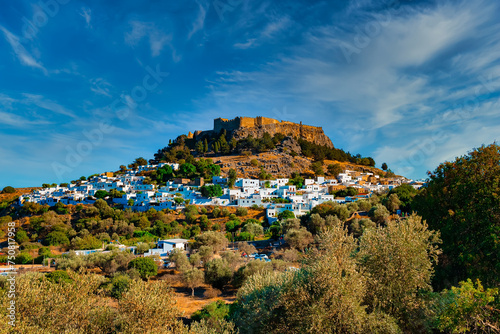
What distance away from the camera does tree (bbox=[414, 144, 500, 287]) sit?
11516mm

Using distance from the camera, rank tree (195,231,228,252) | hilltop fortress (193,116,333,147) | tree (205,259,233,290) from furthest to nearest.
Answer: hilltop fortress (193,116,333,147), tree (195,231,228,252), tree (205,259,233,290)

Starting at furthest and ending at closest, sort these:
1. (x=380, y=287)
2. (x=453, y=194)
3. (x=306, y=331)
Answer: (x=453, y=194) < (x=380, y=287) < (x=306, y=331)

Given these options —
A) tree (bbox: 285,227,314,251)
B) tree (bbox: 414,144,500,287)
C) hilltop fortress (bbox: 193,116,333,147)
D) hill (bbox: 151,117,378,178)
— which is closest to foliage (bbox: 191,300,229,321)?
tree (bbox: 414,144,500,287)

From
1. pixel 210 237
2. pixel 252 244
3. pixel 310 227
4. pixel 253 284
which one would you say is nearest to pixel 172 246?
pixel 210 237

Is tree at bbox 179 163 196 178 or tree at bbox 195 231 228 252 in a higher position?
tree at bbox 179 163 196 178

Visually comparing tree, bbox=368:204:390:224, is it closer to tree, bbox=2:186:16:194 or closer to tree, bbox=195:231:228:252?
tree, bbox=195:231:228:252

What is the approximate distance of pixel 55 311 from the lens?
30.3 feet

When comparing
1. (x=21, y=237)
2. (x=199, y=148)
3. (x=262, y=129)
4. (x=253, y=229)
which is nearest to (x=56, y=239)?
(x=21, y=237)

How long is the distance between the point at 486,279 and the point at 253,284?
866 cm

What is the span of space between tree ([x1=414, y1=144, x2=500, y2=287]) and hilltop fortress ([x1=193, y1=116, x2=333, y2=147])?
80.2 meters

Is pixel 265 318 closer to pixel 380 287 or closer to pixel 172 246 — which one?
pixel 380 287

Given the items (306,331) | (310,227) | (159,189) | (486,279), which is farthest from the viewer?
(159,189)

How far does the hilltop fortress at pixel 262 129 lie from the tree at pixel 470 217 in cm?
8020

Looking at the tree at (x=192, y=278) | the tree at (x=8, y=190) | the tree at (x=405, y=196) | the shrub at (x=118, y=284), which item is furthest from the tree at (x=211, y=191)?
the tree at (x=8, y=190)
